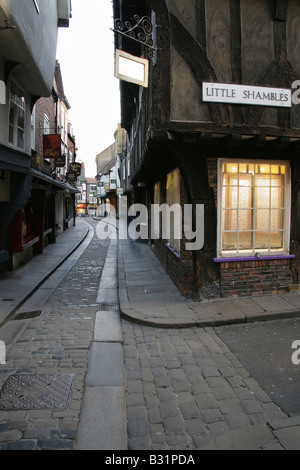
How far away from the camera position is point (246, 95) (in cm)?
618

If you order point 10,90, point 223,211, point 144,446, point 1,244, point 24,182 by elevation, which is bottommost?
point 144,446

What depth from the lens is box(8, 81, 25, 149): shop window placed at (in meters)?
9.30

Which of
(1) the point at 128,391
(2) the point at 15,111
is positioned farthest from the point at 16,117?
(1) the point at 128,391

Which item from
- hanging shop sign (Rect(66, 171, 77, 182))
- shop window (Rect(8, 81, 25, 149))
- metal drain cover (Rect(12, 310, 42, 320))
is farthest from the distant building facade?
hanging shop sign (Rect(66, 171, 77, 182))

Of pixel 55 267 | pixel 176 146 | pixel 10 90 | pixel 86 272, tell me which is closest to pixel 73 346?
pixel 176 146

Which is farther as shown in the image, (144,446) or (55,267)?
(55,267)

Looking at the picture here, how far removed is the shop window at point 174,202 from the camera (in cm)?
758

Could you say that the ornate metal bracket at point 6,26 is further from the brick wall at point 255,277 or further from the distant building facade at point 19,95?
the brick wall at point 255,277

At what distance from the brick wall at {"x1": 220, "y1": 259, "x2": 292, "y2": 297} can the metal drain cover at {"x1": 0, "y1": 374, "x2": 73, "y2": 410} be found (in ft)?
12.8

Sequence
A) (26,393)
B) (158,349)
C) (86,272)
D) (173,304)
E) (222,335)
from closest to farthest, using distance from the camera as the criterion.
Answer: (26,393) < (158,349) < (222,335) < (173,304) < (86,272)

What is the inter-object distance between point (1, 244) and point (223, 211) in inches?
256

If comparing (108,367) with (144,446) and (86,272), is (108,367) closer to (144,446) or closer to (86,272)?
(144,446)

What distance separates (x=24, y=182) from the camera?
9500 millimetres

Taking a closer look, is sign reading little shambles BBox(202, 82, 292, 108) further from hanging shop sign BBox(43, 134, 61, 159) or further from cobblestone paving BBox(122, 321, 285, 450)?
Result: hanging shop sign BBox(43, 134, 61, 159)
